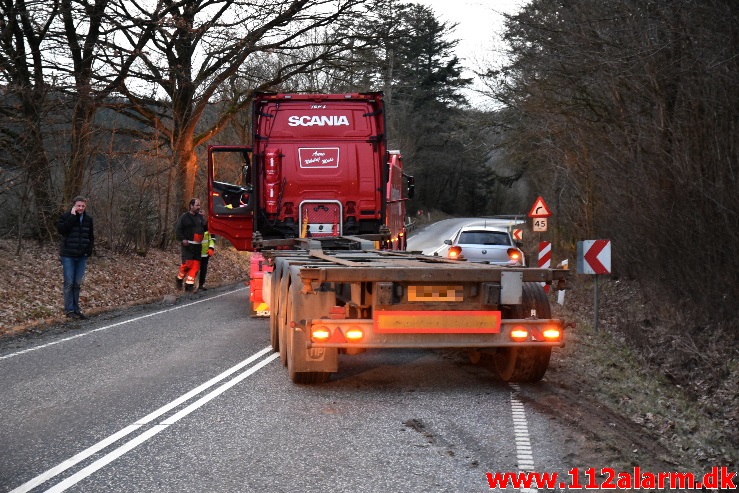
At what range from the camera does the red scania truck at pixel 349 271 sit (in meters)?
7.20

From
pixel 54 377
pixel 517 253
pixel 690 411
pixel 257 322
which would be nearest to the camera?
Answer: pixel 690 411

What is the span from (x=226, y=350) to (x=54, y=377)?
7.35 feet

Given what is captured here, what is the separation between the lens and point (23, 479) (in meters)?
4.95

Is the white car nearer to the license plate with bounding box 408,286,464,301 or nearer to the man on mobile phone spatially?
the man on mobile phone

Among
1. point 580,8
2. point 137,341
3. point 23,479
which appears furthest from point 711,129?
point 23,479

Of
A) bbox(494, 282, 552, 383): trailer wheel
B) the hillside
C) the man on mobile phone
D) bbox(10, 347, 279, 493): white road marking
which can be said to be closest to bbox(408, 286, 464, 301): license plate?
bbox(494, 282, 552, 383): trailer wheel

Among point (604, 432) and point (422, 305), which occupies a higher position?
point (422, 305)

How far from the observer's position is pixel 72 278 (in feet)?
44.0

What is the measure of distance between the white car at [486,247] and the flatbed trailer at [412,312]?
1003cm

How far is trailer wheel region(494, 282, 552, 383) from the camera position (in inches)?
305

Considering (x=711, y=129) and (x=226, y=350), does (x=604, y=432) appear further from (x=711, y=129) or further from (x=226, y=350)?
(x=711, y=129)

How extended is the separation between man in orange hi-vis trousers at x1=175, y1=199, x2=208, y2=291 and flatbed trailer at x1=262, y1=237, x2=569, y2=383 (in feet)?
33.8

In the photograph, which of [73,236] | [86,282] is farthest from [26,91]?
[73,236]

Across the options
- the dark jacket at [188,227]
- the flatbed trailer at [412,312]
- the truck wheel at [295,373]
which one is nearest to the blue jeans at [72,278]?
the dark jacket at [188,227]
